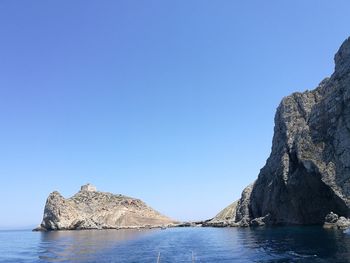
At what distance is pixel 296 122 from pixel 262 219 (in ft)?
130

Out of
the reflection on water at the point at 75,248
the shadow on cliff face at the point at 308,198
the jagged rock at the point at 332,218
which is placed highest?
the shadow on cliff face at the point at 308,198

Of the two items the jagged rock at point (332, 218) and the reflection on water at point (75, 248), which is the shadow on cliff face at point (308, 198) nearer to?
the jagged rock at point (332, 218)

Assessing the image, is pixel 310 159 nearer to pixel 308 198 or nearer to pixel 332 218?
pixel 308 198

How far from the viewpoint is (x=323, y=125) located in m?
132

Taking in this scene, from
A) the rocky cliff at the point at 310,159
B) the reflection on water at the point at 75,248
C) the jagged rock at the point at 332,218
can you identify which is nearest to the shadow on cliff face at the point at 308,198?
the rocky cliff at the point at 310,159

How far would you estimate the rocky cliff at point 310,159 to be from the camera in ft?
388

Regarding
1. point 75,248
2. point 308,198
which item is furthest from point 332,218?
point 75,248

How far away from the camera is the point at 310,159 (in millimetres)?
127812

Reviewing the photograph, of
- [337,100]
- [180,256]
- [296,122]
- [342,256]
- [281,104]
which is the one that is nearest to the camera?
[342,256]

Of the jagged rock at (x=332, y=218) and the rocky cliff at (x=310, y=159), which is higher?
the rocky cliff at (x=310, y=159)

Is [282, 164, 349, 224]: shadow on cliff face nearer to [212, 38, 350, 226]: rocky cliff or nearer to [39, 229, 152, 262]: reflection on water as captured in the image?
[212, 38, 350, 226]: rocky cliff

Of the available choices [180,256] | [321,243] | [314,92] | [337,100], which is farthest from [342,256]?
[314,92]

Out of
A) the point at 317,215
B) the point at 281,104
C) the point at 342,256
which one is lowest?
the point at 342,256

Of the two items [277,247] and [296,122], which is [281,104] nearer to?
[296,122]
